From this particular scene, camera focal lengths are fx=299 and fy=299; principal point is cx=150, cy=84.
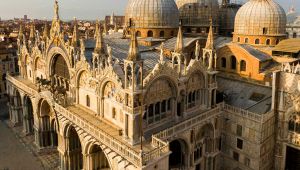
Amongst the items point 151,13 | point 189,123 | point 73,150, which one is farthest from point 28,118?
point 189,123

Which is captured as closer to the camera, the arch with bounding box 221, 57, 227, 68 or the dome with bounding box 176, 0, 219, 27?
the arch with bounding box 221, 57, 227, 68

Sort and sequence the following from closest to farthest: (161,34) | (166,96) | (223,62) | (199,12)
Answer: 1. (166,96)
2. (223,62)
3. (161,34)
4. (199,12)

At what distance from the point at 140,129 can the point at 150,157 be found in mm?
3350

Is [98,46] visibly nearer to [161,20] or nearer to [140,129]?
[140,129]

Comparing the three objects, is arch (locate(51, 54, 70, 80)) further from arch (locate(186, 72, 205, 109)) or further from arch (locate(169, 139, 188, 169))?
arch (locate(169, 139, 188, 169))

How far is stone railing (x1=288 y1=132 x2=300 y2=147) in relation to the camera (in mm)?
30509

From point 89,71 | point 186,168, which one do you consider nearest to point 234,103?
point 186,168

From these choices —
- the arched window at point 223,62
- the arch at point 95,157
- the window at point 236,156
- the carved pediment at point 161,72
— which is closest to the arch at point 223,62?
the arched window at point 223,62

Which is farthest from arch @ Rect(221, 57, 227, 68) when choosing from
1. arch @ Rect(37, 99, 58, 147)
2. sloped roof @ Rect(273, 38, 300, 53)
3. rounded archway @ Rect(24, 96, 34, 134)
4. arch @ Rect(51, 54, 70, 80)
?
rounded archway @ Rect(24, 96, 34, 134)

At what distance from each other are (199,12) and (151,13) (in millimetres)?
10208

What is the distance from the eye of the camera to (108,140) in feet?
84.3

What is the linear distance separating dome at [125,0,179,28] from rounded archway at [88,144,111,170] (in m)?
19.2

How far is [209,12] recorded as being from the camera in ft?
158

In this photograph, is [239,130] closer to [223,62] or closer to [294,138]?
[294,138]
